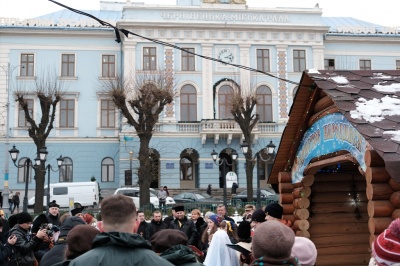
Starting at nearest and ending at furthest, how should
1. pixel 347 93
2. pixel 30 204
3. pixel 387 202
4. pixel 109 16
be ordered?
pixel 387 202, pixel 347 93, pixel 30 204, pixel 109 16

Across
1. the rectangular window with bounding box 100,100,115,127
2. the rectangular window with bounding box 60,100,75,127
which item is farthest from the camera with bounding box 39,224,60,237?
the rectangular window with bounding box 60,100,75,127

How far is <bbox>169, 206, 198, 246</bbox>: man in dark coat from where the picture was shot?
32.8 feet

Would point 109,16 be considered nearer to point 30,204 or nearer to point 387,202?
point 30,204

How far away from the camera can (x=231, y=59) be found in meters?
36.7

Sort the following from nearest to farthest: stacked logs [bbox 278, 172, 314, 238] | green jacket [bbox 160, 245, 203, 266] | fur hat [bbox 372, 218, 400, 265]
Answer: fur hat [bbox 372, 218, 400, 265] → green jacket [bbox 160, 245, 203, 266] → stacked logs [bbox 278, 172, 314, 238]

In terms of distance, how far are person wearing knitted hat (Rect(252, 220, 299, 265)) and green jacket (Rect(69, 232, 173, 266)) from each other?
0.79 m

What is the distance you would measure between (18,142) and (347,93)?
3328 centimetres

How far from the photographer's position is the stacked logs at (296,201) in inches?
281

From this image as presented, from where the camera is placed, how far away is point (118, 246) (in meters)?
2.84

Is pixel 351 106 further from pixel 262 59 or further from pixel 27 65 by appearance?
pixel 27 65

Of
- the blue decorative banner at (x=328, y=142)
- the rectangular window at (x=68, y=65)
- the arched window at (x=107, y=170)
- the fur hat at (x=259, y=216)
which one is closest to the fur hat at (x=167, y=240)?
the blue decorative banner at (x=328, y=142)

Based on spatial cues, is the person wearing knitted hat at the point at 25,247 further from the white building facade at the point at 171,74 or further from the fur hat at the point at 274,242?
the white building facade at the point at 171,74

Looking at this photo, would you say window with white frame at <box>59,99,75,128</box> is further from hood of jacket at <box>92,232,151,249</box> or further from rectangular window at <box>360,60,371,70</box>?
hood of jacket at <box>92,232,151,249</box>

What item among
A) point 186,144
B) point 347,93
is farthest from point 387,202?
point 186,144
